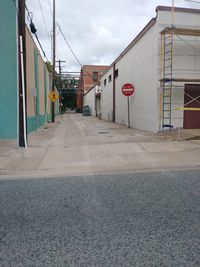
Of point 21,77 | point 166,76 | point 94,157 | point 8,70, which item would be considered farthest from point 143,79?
point 94,157

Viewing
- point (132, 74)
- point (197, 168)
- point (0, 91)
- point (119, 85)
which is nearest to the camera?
point (197, 168)

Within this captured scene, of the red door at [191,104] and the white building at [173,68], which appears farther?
the red door at [191,104]

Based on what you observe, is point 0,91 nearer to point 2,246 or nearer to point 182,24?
point 182,24

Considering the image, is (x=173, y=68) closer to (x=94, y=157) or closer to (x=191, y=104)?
(x=191, y=104)

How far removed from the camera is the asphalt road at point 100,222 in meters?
3.23

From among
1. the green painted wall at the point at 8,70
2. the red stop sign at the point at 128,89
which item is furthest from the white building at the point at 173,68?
the green painted wall at the point at 8,70

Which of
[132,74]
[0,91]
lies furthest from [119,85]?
[0,91]

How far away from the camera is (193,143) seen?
1188cm

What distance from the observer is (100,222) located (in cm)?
421

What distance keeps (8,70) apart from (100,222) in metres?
10.6

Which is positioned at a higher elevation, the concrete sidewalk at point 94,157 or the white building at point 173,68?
the white building at point 173,68

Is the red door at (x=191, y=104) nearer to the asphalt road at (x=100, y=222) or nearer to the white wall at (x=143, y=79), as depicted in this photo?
the white wall at (x=143, y=79)

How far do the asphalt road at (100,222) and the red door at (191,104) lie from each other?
30.4ft

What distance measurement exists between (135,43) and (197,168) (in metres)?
13.4
